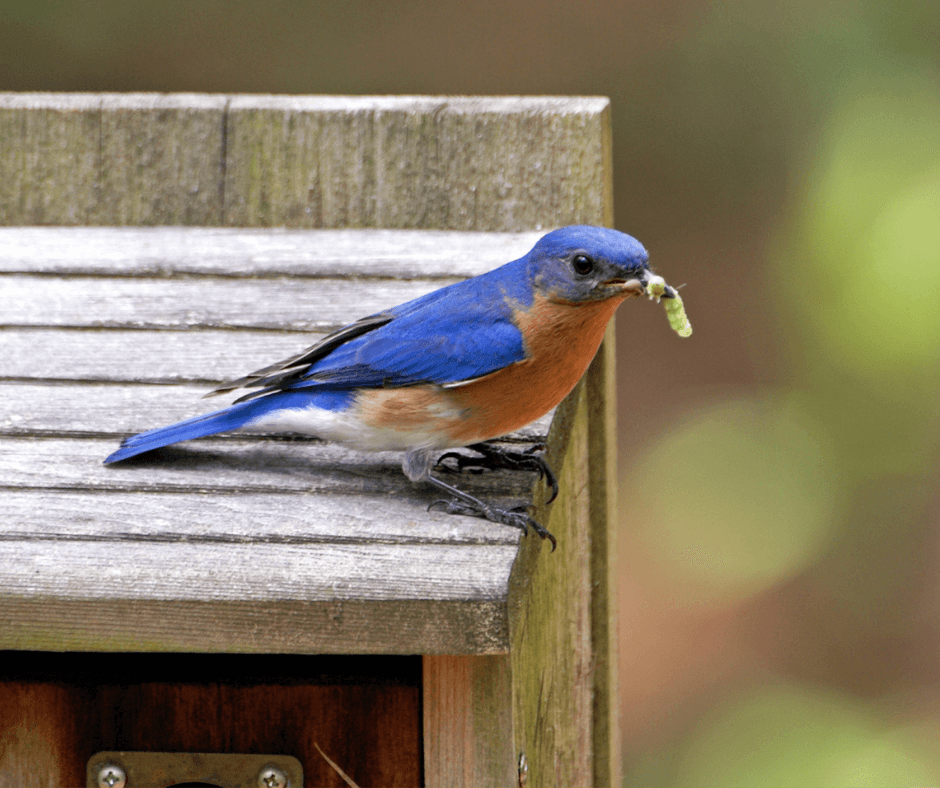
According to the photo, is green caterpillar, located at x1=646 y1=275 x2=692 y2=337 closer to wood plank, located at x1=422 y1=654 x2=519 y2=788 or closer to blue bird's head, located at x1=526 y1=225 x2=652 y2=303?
blue bird's head, located at x1=526 y1=225 x2=652 y2=303

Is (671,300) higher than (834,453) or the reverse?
higher

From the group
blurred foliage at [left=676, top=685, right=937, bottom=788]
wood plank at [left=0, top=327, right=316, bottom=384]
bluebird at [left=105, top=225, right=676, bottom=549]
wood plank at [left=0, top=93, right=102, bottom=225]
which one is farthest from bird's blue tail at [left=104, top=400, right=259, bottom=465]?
blurred foliage at [left=676, top=685, right=937, bottom=788]

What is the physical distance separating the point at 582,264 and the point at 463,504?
0.43 metres

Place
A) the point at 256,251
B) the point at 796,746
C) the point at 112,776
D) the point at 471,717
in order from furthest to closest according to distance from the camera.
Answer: the point at 796,746, the point at 256,251, the point at 112,776, the point at 471,717

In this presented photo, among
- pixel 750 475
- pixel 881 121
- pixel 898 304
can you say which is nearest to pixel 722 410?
pixel 750 475

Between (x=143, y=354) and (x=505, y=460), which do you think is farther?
(x=143, y=354)

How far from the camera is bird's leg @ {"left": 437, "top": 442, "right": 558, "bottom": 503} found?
6.42ft

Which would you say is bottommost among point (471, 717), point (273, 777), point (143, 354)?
point (273, 777)

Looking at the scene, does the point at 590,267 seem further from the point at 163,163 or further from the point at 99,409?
the point at 163,163

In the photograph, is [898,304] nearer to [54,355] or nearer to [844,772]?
[844,772]

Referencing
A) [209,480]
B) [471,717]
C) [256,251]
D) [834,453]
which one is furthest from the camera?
[834,453]

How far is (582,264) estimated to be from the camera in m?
1.90

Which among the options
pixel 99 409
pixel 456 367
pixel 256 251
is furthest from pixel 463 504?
pixel 256 251

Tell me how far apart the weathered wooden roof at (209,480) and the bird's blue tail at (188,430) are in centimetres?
3
